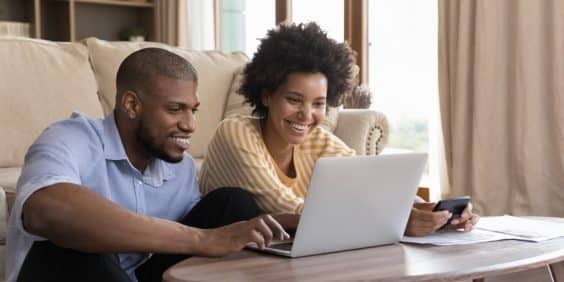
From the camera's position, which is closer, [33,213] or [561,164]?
[33,213]

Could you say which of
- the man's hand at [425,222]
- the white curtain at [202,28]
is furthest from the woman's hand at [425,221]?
the white curtain at [202,28]

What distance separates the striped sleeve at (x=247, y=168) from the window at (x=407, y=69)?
189 cm

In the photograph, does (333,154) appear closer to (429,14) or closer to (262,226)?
(262,226)

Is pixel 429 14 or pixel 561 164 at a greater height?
pixel 429 14

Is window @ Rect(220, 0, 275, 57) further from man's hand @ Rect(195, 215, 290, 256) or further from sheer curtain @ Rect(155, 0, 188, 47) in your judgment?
man's hand @ Rect(195, 215, 290, 256)

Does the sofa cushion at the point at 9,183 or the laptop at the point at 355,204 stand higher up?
the laptop at the point at 355,204

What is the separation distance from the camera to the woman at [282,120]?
1.76 m

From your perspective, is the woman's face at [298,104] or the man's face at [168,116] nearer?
the man's face at [168,116]

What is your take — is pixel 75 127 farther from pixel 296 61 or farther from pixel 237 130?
pixel 296 61

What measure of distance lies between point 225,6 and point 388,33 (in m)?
1.58

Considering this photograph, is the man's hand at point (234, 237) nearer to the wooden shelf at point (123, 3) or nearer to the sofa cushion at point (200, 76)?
the sofa cushion at point (200, 76)

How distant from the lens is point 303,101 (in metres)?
1.85

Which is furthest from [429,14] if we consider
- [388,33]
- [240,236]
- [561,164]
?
[240,236]

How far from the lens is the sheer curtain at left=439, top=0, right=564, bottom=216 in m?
3.09
